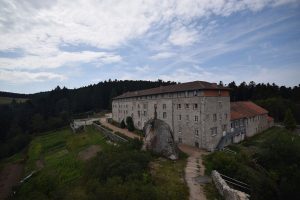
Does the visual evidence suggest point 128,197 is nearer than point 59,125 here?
Yes

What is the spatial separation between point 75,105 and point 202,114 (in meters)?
86.7

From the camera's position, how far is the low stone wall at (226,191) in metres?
16.3

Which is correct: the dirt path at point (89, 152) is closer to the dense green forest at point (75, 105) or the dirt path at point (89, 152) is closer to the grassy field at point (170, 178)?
the grassy field at point (170, 178)

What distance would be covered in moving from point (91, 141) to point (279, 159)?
34.1m

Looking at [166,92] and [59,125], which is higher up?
[166,92]

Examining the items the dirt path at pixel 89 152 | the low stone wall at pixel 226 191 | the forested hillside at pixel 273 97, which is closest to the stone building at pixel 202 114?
the dirt path at pixel 89 152

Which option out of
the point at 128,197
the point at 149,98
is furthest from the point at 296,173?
the point at 149,98

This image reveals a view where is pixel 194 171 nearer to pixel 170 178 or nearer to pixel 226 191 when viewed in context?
pixel 170 178

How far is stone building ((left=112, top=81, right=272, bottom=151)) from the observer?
3459cm

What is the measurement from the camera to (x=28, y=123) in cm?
9325

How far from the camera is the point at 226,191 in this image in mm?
17891

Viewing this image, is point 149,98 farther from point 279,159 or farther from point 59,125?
point 59,125

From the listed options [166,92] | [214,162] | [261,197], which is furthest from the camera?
[166,92]

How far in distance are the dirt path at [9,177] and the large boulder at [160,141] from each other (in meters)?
23.0
